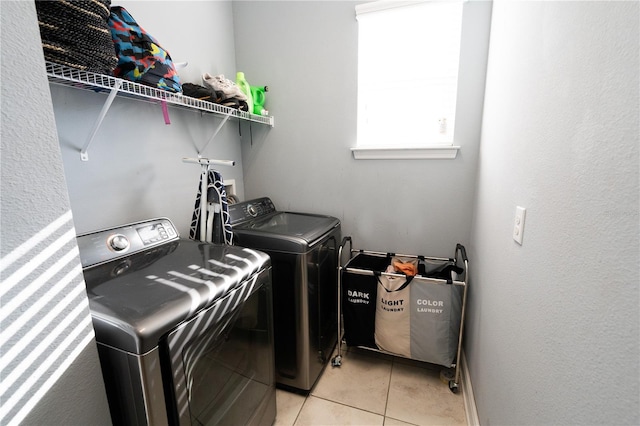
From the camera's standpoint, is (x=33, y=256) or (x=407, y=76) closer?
(x=33, y=256)

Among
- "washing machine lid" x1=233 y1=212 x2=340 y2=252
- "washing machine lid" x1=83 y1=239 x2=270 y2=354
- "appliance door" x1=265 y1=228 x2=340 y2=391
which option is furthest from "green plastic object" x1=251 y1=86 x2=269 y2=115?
"washing machine lid" x1=83 y1=239 x2=270 y2=354

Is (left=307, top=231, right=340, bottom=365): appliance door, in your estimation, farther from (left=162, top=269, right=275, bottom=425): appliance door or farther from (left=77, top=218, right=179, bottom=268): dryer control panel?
(left=77, top=218, right=179, bottom=268): dryer control panel

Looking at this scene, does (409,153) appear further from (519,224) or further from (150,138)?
(150,138)

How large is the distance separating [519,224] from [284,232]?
107cm

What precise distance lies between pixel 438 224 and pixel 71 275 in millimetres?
1857

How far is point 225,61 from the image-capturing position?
79.7 inches

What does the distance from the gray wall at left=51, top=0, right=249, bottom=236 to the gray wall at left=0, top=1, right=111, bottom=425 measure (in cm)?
70

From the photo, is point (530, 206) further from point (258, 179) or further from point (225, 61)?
point (225, 61)

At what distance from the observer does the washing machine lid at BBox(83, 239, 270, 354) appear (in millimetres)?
708

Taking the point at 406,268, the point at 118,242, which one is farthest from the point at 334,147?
the point at 118,242

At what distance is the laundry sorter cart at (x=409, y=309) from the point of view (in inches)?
62.5

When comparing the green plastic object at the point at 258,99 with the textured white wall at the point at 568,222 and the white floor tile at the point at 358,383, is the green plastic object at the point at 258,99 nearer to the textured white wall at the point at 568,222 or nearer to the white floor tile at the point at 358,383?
the textured white wall at the point at 568,222

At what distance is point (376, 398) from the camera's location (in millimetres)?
1602

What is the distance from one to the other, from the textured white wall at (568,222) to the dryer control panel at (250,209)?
1409 millimetres
